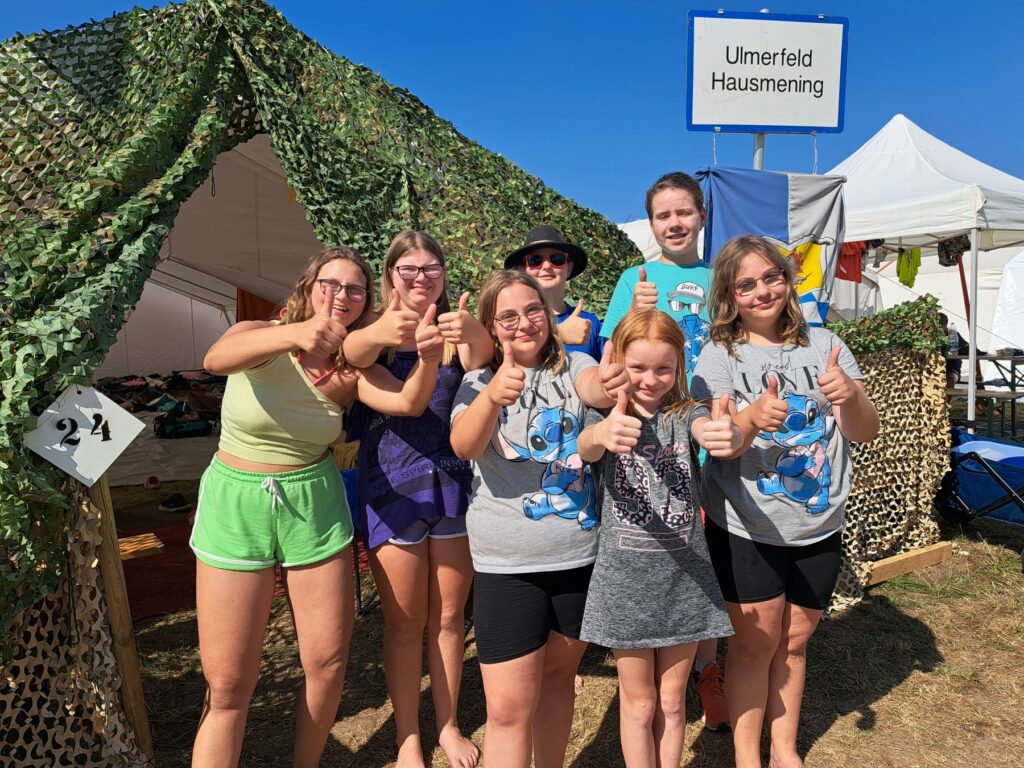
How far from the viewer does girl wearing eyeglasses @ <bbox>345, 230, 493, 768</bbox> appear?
2223 millimetres

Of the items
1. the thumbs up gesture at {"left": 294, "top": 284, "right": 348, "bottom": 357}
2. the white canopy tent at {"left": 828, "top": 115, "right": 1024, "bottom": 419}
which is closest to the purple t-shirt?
the thumbs up gesture at {"left": 294, "top": 284, "right": 348, "bottom": 357}

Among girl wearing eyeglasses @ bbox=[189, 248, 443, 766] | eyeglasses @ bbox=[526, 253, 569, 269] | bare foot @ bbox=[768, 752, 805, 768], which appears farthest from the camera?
eyeglasses @ bbox=[526, 253, 569, 269]

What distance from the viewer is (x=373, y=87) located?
11.3 feet

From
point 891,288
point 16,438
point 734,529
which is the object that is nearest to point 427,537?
point 734,529

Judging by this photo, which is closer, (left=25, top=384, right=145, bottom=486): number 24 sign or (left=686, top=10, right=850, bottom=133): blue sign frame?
(left=25, top=384, right=145, bottom=486): number 24 sign

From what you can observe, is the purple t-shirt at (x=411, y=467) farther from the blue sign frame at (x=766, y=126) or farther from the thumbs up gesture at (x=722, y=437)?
the blue sign frame at (x=766, y=126)

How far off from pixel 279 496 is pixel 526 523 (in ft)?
2.38

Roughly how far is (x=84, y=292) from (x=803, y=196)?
4.05 m

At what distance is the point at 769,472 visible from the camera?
6.93ft

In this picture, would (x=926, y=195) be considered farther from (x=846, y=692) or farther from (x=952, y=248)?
(x=846, y=692)

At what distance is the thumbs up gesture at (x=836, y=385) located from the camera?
1928 mm

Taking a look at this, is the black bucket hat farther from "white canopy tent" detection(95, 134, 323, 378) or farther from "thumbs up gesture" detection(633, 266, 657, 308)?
"white canopy tent" detection(95, 134, 323, 378)

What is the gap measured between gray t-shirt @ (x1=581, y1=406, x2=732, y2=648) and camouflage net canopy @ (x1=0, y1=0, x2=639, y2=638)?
140 centimetres

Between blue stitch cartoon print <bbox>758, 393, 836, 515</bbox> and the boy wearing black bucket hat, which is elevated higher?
the boy wearing black bucket hat
